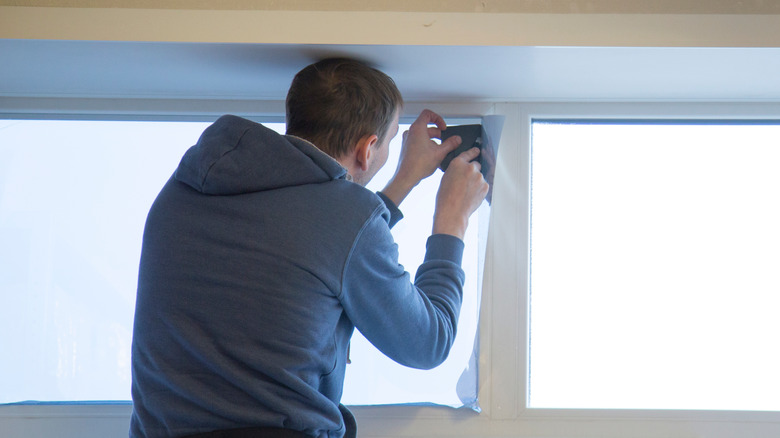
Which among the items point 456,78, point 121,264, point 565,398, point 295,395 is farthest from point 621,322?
point 121,264

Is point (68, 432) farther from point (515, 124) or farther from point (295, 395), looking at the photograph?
point (515, 124)

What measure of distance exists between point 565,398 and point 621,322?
0.59ft

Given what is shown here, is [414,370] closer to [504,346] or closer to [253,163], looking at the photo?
[504,346]

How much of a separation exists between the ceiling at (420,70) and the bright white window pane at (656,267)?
11 centimetres

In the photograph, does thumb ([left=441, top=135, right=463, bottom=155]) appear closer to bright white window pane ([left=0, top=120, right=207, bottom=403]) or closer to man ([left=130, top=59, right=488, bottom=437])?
man ([left=130, top=59, right=488, bottom=437])

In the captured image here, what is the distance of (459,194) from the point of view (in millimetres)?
1288

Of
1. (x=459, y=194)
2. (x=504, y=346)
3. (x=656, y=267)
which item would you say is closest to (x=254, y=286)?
(x=459, y=194)

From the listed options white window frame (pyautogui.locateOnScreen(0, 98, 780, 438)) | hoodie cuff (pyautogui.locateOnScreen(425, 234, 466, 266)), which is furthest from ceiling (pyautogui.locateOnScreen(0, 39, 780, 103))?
hoodie cuff (pyautogui.locateOnScreen(425, 234, 466, 266))

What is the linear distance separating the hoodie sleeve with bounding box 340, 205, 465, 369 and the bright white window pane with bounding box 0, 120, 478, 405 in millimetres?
271

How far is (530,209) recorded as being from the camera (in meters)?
1.44

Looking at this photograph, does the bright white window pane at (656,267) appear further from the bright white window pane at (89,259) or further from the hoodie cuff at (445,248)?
the hoodie cuff at (445,248)

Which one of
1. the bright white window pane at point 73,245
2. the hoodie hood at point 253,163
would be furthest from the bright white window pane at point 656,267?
the bright white window pane at point 73,245

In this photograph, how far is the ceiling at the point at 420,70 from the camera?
1.12 metres

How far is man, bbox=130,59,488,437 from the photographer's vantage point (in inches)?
37.7
